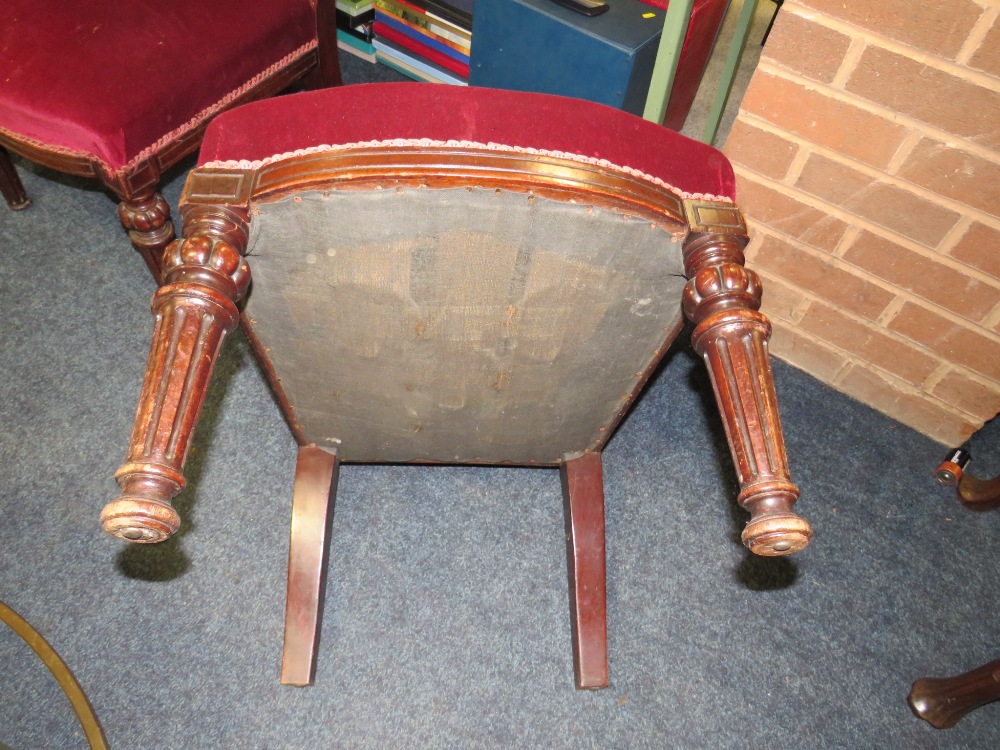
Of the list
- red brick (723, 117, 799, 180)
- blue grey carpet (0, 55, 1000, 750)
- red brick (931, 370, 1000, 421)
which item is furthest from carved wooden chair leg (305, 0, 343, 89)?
red brick (931, 370, 1000, 421)

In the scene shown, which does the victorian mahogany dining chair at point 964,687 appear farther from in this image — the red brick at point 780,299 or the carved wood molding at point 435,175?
the carved wood molding at point 435,175

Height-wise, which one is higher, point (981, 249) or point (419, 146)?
point (419, 146)

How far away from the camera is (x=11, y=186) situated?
5.93 ft

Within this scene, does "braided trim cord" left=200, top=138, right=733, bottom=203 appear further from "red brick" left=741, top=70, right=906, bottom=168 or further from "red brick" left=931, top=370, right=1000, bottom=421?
"red brick" left=931, top=370, right=1000, bottom=421

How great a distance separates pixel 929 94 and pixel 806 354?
2.20ft

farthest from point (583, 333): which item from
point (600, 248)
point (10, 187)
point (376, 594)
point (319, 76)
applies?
point (10, 187)

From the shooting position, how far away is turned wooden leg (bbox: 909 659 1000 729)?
1.22 metres

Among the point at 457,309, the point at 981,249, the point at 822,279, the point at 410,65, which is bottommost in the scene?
the point at 410,65

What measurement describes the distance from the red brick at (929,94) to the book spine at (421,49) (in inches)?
45.0

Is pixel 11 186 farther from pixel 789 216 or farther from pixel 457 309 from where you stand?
pixel 789 216

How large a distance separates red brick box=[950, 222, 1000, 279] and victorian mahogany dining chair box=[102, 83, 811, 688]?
74 cm

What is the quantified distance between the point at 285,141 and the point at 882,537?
54.0 inches

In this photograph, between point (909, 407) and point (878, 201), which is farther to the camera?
point (909, 407)

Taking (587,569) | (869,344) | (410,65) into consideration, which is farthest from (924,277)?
(410,65)
